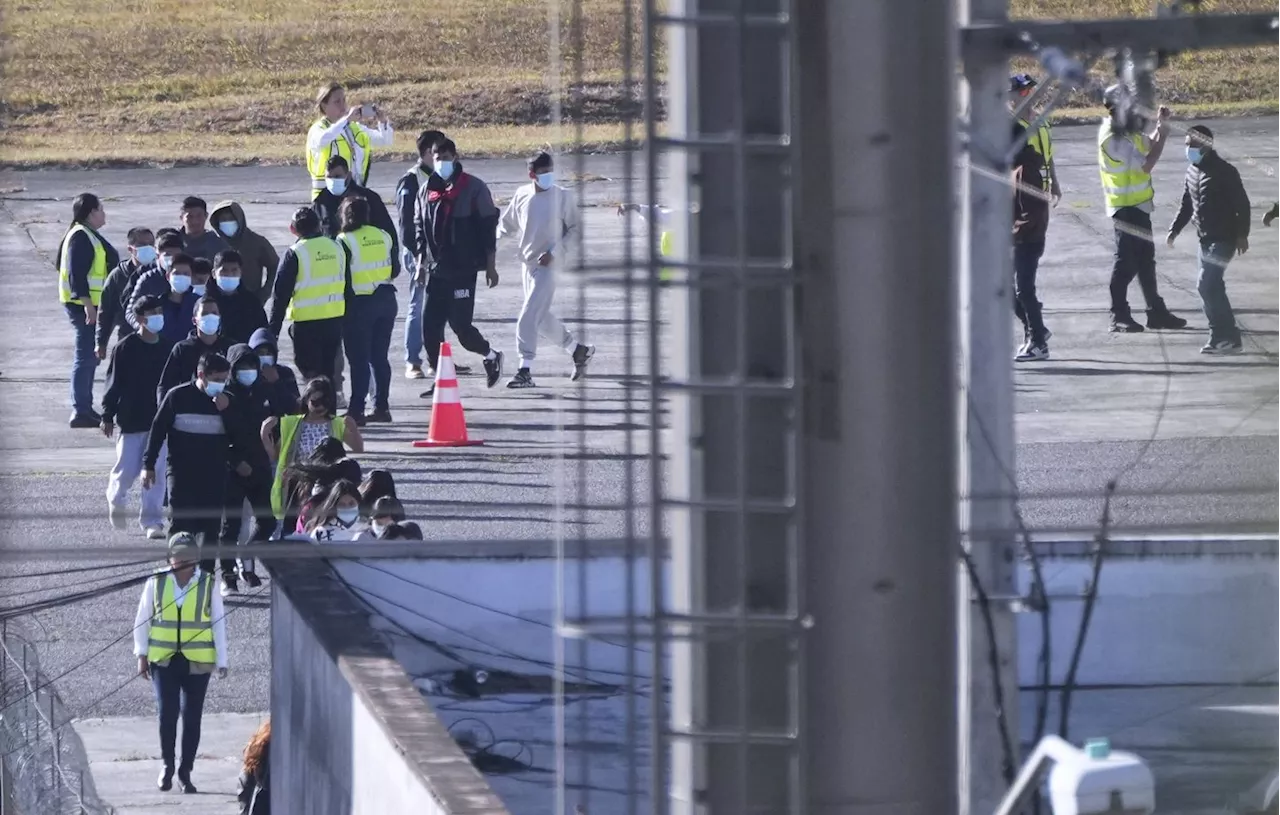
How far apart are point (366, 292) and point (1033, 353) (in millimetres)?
5674

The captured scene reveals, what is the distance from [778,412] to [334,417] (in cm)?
891

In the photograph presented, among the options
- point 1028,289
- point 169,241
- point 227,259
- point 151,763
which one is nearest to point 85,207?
point 169,241

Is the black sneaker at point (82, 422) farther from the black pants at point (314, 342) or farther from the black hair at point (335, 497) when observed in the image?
the black hair at point (335, 497)

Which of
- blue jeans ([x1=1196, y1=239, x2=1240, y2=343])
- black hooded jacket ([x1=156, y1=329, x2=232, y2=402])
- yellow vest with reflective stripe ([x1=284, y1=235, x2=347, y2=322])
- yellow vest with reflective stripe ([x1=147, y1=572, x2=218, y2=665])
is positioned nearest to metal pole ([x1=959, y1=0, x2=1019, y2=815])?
yellow vest with reflective stripe ([x1=147, y1=572, x2=218, y2=665])

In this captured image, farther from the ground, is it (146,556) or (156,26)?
(156,26)

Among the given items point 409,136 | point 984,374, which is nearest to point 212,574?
point 984,374

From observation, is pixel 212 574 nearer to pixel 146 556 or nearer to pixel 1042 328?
pixel 146 556

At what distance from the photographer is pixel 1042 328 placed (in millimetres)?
16469

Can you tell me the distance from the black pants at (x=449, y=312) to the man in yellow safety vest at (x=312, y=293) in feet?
3.66

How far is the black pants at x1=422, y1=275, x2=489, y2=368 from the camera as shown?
49.1 ft

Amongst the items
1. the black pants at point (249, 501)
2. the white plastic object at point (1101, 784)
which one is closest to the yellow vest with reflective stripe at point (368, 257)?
the black pants at point (249, 501)

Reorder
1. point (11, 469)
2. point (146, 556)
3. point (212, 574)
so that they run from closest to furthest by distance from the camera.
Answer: point (212, 574) → point (146, 556) → point (11, 469)

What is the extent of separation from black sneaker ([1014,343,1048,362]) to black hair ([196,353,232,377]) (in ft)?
22.8

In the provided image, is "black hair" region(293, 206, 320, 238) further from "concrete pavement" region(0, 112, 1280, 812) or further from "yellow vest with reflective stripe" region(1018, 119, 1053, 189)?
"yellow vest with reflective stripe" region(1018, 119, 1053, 189)
